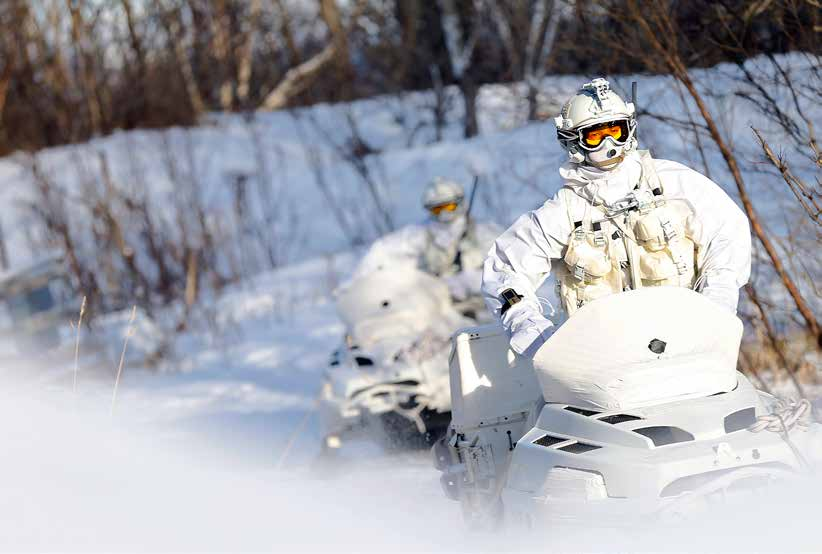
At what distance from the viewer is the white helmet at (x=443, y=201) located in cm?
1016

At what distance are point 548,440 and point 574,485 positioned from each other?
346 mm

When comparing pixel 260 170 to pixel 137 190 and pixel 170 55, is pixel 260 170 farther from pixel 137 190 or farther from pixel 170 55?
pixel 170 55

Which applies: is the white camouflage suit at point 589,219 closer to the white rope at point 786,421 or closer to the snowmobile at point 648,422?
the snowmobile at point 648,422

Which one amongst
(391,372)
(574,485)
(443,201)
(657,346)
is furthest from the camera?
(443,201)

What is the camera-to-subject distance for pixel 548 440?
455cm

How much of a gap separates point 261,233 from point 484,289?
1627cm

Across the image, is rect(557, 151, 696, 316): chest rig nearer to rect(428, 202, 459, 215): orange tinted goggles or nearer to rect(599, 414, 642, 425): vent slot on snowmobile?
rect(599, 414, 642, 425): vent slot on snowmobile

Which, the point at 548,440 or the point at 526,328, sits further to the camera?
the point at 526,328

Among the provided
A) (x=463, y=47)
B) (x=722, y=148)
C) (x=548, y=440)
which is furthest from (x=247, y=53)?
(x=548, y=440)

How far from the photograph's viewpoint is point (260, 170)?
22188mm

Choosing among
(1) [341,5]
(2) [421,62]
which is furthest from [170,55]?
(2) [421,62]

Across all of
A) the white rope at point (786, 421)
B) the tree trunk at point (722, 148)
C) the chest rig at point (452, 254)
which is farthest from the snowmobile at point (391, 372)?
the white rope at point (786, 421)

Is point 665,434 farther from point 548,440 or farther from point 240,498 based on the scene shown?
point 240,498

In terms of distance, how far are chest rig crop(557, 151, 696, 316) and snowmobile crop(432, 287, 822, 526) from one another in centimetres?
72
